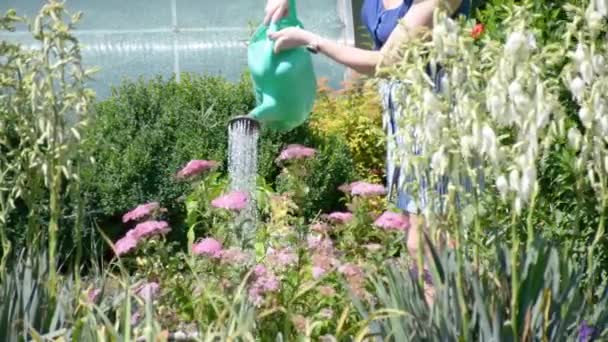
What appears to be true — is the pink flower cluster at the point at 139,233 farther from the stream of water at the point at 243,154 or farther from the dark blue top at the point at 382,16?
the stream of water at the point at 243,154

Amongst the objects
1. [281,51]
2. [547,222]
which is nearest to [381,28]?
[281,51]

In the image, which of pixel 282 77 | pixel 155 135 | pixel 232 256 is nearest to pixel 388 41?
pixel 232 256

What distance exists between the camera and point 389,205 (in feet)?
19.8

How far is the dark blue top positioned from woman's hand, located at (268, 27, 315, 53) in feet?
0.71

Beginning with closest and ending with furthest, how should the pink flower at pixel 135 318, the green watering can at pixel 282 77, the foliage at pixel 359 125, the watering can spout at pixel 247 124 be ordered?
1. the pink flower at pixel 135 318
2. the green watering can at pixel 282 77
3. the watering can spout at pixel 247 124
4. the foliage at pixel 359 125

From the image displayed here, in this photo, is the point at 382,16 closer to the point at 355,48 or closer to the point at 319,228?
the point at 355,48

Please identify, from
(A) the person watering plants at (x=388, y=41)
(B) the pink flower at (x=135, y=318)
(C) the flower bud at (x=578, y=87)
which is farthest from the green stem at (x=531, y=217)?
(B) the pink flower at (x=135, y=318)

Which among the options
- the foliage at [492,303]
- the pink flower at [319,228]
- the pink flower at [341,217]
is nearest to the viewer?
the foliage at [492,303]

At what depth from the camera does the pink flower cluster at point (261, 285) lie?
355cm

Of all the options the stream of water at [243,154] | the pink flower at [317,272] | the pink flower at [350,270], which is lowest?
the stream of water at [243,154]

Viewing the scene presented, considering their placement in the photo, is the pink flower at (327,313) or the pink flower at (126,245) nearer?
the pink flower at (327,313)

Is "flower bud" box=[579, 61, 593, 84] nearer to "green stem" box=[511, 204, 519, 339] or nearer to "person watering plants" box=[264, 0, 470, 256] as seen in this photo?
"green stem" box=[511, 204, 519, 339]

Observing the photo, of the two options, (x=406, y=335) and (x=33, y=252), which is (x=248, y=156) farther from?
(x=406, y=335)

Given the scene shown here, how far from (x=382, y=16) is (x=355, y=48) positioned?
169mm
